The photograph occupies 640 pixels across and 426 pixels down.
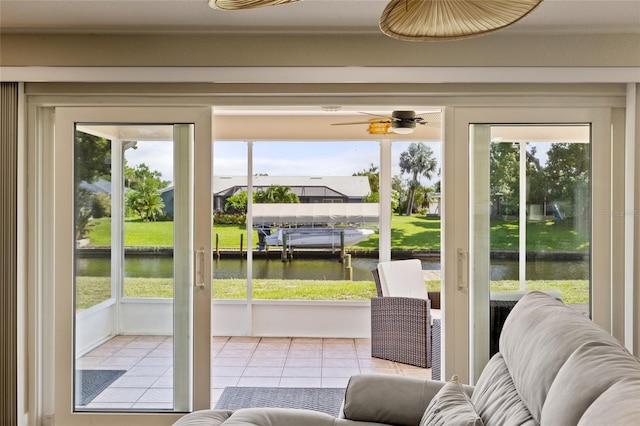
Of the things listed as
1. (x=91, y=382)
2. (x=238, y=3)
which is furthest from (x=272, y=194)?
(x=238, y=3)

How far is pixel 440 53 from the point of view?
3246 mm

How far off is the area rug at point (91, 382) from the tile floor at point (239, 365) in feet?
0.11

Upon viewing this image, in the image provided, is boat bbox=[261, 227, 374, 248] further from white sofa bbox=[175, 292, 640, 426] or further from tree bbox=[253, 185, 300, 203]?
white sofa bbox=[175, 292, 640, 426]

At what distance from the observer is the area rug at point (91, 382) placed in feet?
11.3

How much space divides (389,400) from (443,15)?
159 centimetres

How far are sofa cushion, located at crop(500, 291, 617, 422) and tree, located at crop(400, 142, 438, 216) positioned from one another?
4253 mm

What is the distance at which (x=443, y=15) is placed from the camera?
161 centimetres

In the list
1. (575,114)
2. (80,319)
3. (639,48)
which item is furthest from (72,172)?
(639,48)

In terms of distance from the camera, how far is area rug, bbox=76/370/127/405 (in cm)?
343

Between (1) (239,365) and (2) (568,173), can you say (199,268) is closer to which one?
(1) (239,365)

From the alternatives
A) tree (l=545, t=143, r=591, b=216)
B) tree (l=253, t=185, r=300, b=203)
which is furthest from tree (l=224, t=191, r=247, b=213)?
tree (l=545, t=143, r=591, b=216)

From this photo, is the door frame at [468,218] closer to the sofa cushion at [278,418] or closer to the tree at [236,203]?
the sofa cushion at [278,418]

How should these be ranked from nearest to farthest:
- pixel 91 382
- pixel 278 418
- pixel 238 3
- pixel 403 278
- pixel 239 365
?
pixel 238 3
pixel 278 418
pixel 91 382
pixel 239 365
pixel 403 278

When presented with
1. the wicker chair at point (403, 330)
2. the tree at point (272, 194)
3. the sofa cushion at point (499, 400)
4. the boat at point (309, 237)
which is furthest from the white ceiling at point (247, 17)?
the boat at point (309, 237)
